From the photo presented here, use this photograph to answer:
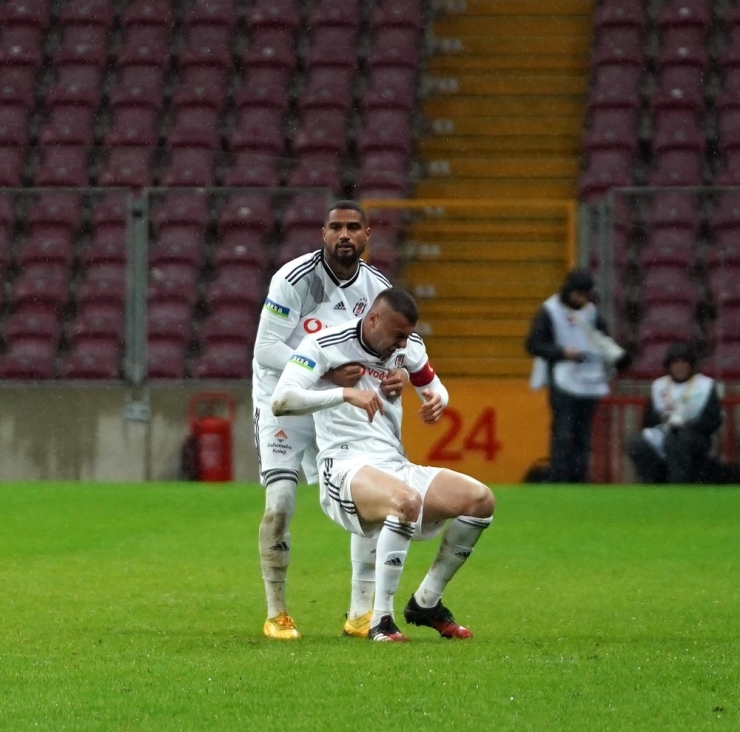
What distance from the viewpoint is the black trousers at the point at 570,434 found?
45.1 ft

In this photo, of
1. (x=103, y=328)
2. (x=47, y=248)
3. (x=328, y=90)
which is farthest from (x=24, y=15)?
(x=103, y=328)

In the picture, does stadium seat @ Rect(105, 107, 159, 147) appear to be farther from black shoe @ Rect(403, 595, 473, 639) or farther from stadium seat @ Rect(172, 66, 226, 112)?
black shoe @ Rect(403, 595, 473, 639)

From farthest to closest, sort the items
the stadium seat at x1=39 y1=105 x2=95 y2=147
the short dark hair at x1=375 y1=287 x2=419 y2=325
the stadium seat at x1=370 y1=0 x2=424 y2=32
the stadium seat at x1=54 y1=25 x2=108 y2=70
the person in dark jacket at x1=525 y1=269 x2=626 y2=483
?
1. the stadium seat at x1=370 y1=0 x2=424 y2=32
2. the stadium seat at x1=54 y1=25 x2=108 y2=70
3. the stadium seat at x1=39 y1=105 x2=95 y2=147
4. the person in dark jacket at x1=525 y1=269 x2=626 y2=483
5. the short dark hair at x1=375 y1=287 x2=419 y2=325

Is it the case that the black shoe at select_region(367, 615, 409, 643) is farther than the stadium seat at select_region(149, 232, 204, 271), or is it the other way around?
the stadium seat at select_region(149, 232, 204, 271)

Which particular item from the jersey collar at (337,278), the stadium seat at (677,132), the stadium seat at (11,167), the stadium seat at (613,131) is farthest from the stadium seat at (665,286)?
the jersey collar at (337,278)

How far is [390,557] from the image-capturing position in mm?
6496

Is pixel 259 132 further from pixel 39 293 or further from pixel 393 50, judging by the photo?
pixel 39 293

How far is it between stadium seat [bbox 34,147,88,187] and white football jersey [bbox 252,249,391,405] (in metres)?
10.8

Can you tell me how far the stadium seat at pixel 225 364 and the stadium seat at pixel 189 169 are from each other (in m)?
2.52

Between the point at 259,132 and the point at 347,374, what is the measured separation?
1180cm

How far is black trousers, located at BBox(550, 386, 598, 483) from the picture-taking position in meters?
13.7

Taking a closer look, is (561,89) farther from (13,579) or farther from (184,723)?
(184,723)

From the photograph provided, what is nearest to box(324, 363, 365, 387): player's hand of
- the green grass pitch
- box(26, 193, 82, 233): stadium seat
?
the green grass pitch

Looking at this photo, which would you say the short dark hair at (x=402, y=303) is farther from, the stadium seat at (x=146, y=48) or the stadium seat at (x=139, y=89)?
the stadium seat at (x=146, y=48)
